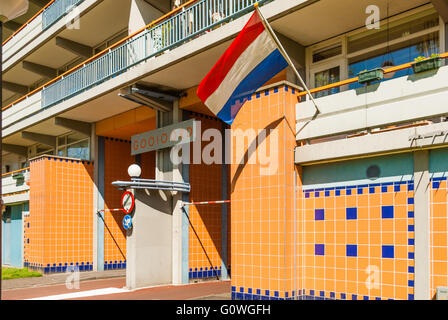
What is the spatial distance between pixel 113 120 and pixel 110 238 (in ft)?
16.1

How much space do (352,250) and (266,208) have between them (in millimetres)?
1887

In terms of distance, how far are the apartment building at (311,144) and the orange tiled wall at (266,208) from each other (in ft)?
0.10

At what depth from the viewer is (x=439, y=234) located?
740 centimetres

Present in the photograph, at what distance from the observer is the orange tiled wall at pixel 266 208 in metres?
9.17

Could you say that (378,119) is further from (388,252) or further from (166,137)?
(166,137)

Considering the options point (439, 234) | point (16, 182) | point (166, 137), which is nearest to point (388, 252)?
point (439, 234)

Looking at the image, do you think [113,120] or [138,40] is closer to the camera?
[138,40]

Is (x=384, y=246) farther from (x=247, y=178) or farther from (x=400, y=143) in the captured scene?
(x=247, y=178)

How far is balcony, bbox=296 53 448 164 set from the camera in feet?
25.2

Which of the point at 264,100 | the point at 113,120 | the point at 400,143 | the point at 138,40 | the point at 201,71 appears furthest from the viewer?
the point at 113,120

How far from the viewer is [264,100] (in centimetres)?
985
